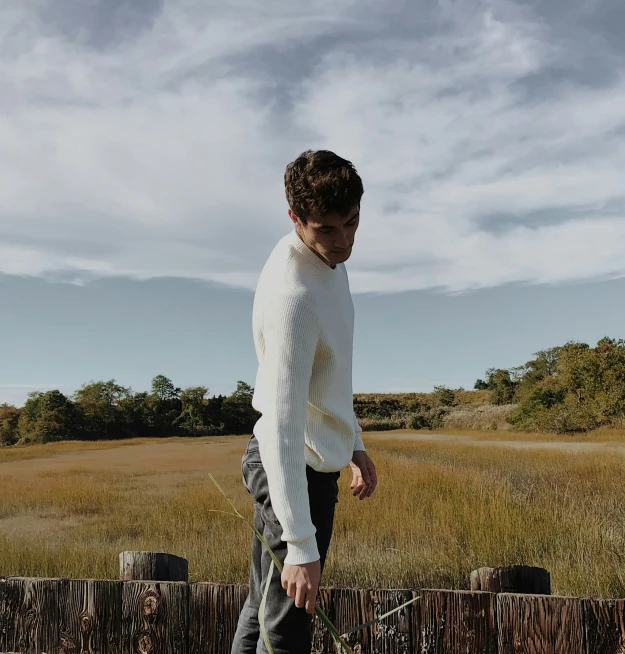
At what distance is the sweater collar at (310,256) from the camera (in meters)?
1.29

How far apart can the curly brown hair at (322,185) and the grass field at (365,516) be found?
124 cm

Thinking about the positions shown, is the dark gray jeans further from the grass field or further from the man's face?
the grass field

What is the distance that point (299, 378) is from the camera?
1153 millimetres

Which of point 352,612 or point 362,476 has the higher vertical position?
point 362,476

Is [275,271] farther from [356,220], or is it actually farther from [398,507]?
[398,507]

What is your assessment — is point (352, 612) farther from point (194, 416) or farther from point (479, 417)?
point (479, 417)

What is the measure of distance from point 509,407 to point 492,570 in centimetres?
1831

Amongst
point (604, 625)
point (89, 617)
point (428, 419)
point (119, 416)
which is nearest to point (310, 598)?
point (604, 625)

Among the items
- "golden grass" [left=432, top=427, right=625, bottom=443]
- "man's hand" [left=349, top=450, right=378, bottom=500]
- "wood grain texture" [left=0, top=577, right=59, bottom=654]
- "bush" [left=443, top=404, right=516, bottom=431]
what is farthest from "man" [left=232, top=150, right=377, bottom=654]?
"bush" [left=443, top=404, right=516, bottom=431]

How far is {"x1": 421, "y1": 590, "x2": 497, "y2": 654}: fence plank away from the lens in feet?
5.52

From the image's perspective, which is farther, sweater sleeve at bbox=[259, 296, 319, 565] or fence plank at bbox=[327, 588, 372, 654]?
fence plank at bbox=[327, 588, 372, 654]

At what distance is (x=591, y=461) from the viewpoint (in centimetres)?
820

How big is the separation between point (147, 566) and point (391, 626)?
2.45 feet

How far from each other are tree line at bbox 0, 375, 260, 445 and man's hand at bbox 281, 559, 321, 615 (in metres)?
8.60
